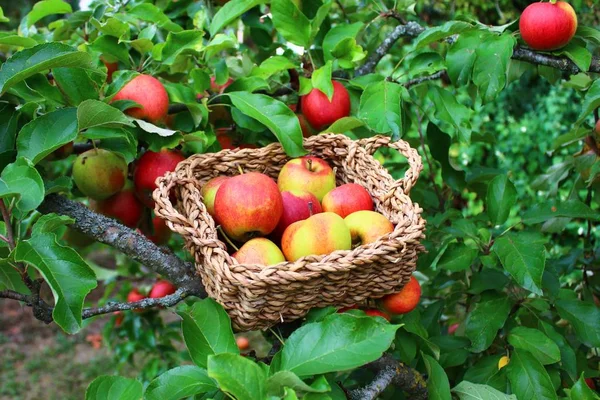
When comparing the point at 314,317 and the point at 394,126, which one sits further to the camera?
the point at 394,126

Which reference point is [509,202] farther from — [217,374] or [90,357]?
[90,357]

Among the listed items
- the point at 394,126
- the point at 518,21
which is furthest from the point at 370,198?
the point at 518,21

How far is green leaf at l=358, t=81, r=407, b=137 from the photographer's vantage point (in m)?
1.20

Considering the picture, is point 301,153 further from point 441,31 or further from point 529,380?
point 529,380

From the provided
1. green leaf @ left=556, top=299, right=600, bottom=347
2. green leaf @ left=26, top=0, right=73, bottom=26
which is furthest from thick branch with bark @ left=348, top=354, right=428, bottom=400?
green leaf @ left=26, top=0, right=73, bottom=26

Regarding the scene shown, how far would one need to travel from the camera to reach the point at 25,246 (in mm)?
877

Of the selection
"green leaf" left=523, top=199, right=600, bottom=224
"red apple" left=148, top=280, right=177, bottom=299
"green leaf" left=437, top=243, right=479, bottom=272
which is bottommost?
"red apple" left=148, top=280, right=177, bottom=299

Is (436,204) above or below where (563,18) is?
below

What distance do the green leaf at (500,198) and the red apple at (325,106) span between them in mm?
338

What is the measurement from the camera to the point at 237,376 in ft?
2.55

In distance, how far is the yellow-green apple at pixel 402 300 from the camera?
41.5 inches

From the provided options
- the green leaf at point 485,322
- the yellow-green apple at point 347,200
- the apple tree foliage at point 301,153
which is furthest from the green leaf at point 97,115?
the green leaf at point 485,322

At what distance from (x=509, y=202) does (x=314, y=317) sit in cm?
55

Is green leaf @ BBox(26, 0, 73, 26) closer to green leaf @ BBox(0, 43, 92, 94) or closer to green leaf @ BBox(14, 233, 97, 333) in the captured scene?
green leaf @ BBox(0, 43, 92, 94)
